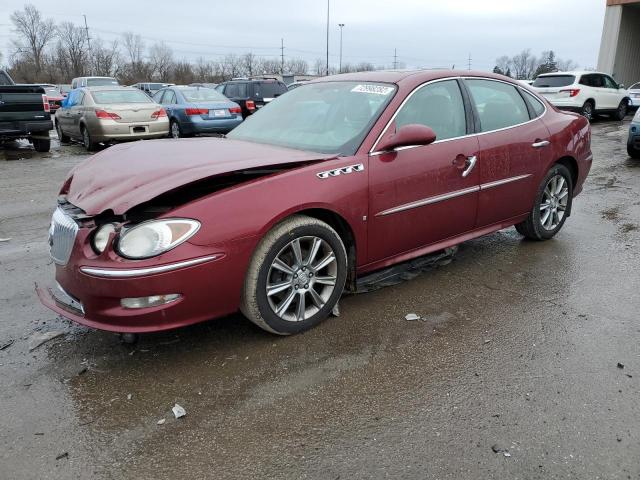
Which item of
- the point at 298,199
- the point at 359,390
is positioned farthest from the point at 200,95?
the point at 359,390

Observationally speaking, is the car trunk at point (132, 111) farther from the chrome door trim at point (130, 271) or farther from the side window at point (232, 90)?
the chrome door trim at point (130, 271)

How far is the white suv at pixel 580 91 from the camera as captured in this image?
57.2ft

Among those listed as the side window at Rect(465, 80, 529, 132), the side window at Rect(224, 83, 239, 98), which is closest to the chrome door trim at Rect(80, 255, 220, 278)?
the side window at Rect(465, 80, 529, 132)

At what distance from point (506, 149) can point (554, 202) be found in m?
1.15

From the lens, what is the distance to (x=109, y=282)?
2660mm

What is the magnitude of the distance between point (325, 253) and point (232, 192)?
782mm

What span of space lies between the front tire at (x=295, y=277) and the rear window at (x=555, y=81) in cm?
1733

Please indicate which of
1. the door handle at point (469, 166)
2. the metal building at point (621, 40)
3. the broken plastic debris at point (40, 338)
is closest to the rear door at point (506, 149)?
the door handle at point (469, 166)

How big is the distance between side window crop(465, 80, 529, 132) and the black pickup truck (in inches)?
427

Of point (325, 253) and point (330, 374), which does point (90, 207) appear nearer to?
point (325, 253)

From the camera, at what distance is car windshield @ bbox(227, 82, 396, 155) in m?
3.64

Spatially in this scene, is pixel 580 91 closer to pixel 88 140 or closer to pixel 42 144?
pixel 88 140

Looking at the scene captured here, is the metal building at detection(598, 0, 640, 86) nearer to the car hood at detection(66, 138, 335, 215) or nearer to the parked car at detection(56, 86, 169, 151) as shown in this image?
the parked car at detection(56, 86, 169, 151)

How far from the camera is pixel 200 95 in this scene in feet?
45.0
